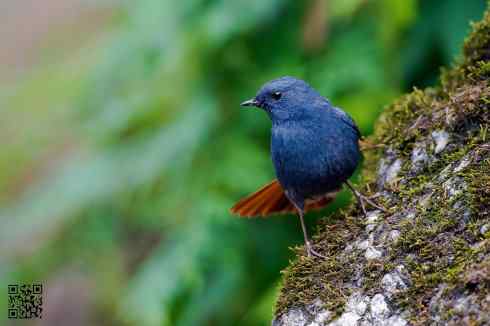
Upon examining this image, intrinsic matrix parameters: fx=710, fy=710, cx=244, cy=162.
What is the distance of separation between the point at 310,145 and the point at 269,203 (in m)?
0.45

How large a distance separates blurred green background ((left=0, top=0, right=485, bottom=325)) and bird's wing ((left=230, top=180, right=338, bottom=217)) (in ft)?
2.47

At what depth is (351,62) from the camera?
15.8 ft

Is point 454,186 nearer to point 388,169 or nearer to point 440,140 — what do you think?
point 440,140

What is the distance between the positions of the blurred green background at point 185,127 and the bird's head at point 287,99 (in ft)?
2.44

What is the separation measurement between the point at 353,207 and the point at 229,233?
62.3 inches

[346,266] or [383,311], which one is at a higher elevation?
[346,266]

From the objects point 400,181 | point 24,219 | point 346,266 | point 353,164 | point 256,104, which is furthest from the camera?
point 24,219

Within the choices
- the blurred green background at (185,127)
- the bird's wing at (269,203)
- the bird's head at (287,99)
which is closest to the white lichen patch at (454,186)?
the bird's wing at (269,203)

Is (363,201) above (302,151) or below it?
below

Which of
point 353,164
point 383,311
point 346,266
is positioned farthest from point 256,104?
point 383,311

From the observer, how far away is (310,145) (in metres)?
3.63

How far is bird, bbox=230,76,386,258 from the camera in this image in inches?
141

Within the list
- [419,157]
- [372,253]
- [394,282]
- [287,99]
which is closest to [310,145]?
[287,99]

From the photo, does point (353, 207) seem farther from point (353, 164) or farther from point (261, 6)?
point (261, 6)
